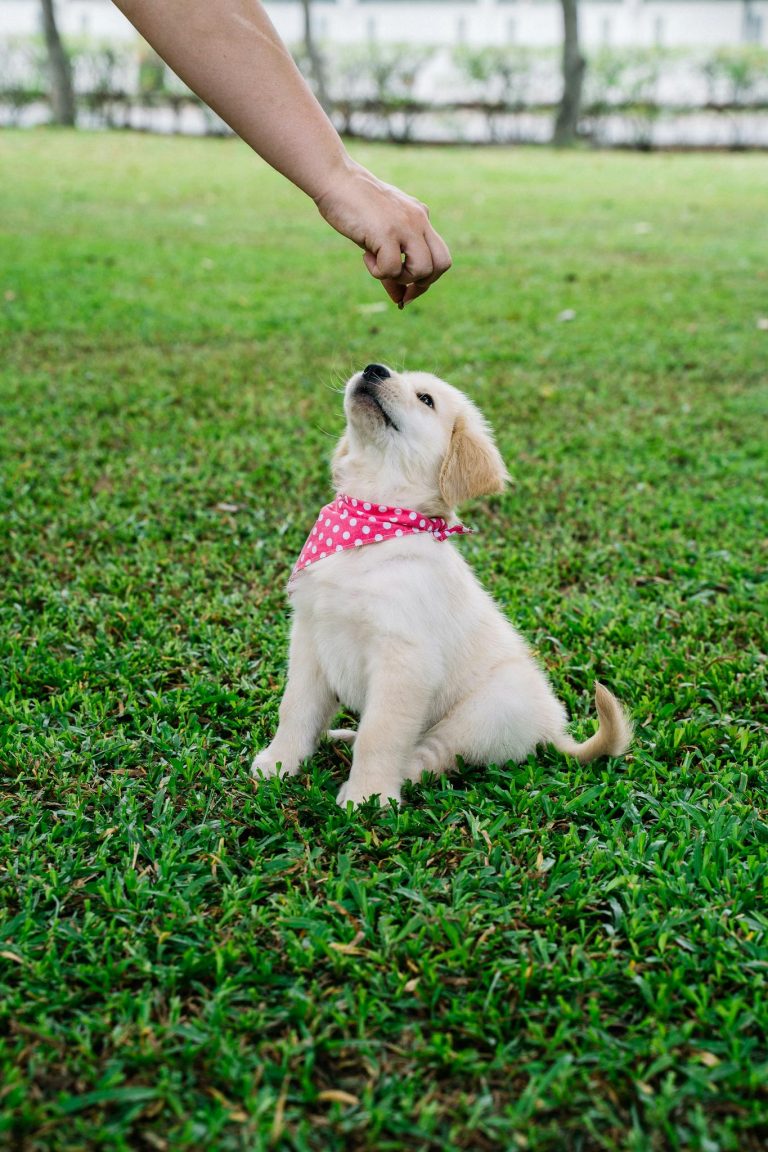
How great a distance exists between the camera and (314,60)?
2253 centimetres

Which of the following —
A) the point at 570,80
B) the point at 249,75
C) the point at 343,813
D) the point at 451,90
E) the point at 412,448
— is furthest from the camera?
the point at 451,90

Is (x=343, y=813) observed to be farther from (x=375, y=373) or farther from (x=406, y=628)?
(x=375, y=373)

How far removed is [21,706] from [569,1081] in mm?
1819

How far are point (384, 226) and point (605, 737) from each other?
1.35 metres

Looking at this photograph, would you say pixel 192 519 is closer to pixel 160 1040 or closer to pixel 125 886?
pixel 125 886

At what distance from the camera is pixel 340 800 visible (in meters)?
2.60

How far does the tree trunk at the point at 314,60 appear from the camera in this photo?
73.2 feet

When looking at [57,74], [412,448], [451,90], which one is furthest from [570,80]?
[412,448]

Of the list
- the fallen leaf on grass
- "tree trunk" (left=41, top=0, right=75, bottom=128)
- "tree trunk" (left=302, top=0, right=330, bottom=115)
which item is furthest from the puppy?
"tree trunk" (left=41, top=0, right=75, bottom=128)

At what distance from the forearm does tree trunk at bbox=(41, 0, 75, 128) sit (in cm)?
2384

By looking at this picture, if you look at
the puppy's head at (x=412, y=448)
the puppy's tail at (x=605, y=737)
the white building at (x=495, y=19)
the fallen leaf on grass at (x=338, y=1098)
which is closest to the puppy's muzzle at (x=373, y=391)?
the puppy's head at (x=412, y=448)

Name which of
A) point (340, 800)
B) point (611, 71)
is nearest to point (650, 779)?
point (340, 800)

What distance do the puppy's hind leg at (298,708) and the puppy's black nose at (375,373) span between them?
663 mm

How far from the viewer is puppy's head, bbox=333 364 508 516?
2.74 m
